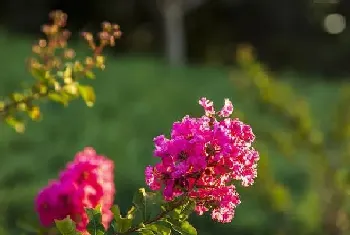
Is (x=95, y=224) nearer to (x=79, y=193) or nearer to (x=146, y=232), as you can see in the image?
(x=146, y=232)

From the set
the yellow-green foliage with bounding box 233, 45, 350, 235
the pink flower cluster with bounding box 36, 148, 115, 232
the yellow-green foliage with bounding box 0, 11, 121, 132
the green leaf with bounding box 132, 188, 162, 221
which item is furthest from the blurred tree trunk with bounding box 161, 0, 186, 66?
the green leaf with bounding box 132, 188, 162, 221

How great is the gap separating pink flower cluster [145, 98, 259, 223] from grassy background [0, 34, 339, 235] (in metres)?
1.46

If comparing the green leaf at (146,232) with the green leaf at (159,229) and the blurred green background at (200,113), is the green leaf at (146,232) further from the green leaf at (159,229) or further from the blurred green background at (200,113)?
the blurred green background at (200,113)

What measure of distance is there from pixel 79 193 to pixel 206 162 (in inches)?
33.0

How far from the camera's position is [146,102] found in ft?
27.5

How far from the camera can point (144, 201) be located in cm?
193

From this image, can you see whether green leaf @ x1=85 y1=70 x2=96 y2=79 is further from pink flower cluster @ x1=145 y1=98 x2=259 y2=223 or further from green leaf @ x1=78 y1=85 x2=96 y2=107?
pink flower cluster @ x1=145 y1=98 x2=259 y2=223

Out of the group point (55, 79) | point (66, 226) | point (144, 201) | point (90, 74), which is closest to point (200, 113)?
point (55, 79)

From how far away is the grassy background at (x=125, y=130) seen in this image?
5.06 meters

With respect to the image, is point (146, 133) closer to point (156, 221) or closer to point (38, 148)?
point (38, 148)

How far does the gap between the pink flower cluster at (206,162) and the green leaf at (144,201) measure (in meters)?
0.07

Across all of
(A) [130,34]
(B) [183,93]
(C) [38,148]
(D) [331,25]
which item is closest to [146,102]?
(B) [183,93]

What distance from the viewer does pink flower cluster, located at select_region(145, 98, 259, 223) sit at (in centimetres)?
181

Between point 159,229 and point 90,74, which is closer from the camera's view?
point 159,229
